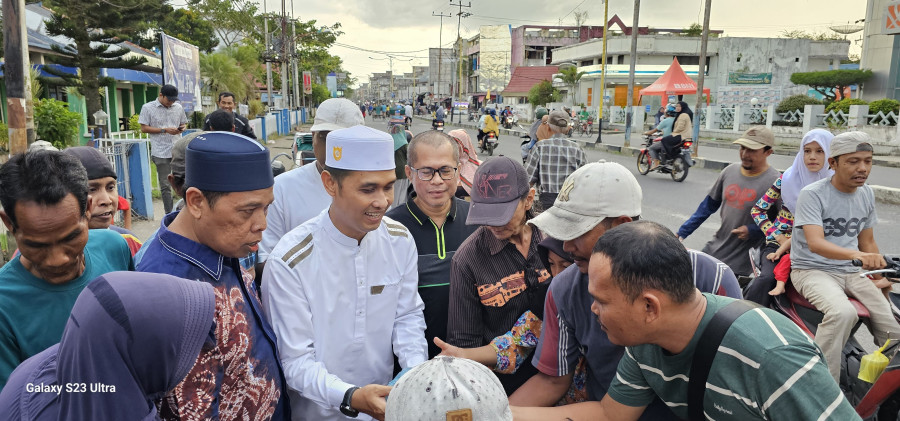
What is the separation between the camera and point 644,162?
44.0ft

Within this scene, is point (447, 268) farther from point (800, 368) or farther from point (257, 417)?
point (800, 368)

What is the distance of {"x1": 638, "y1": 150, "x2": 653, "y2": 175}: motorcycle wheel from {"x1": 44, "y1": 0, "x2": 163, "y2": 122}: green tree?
11.4 m

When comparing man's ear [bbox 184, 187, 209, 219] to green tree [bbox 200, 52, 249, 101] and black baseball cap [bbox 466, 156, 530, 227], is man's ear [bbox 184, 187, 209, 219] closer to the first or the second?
black baseball cap [bbox 466, 156, 530, 227]

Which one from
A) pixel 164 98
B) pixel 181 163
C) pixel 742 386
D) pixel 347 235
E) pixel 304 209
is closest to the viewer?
pixel 742 386

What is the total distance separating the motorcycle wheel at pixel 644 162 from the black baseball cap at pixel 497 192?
11.4m

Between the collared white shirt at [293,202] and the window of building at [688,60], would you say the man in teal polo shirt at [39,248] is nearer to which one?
the collared white shirt at [293,202]

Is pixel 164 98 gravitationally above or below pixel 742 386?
above

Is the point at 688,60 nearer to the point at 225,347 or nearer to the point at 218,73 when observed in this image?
the point at 218,73

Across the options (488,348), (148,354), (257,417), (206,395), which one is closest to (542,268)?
(488,348)

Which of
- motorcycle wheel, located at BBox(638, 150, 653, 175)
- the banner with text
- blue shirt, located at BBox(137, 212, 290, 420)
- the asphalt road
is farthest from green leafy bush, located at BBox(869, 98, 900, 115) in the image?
blue shirt, located at BBox(137, 212, 290, 420)

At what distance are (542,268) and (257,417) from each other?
1.24 meters

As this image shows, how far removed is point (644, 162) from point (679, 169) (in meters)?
1.22

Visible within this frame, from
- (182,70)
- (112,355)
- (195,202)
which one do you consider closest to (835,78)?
(182,70)

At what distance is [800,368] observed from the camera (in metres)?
1.41
